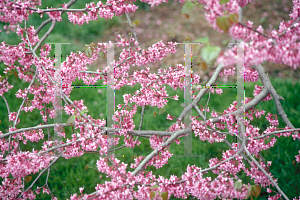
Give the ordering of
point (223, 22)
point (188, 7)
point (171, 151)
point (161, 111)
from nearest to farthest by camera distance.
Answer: point (223, 22)
point (188, 7)
point (161, 111)
point (171, 151)

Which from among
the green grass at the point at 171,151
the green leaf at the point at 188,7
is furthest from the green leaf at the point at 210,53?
the green grass at the point at 171,151

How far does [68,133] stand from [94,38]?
2712 mm

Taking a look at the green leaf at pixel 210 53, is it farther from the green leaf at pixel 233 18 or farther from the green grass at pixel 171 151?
the green grass at pixel 171 151

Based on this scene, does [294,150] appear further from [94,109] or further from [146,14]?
[146,14]

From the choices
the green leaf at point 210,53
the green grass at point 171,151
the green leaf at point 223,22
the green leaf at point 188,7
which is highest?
the green leaf at point 188,7

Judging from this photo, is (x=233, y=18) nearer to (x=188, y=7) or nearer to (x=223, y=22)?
(x=223, y=22)

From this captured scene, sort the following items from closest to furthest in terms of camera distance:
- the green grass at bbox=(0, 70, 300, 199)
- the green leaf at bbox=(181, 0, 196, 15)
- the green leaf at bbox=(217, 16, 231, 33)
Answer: the green leaf at bbox=(217, 16, 231, 33), the green leaf at bbox=(181, 0, 196, 15), the green grass at bbox=(0, 70, 300, 199)

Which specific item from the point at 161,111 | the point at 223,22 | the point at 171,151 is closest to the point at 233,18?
the point at 223,22

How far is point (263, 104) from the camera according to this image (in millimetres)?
3109

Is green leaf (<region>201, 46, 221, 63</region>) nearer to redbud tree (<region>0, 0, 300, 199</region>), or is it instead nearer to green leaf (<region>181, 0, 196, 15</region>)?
redbud tree (<region>0, 0, 300, 199</region>)

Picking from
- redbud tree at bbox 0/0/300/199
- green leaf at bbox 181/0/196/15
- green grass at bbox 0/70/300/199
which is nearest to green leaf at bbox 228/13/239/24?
redbud tree at bbox 0/0/300/199

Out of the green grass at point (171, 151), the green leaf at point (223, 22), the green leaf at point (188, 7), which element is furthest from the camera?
the green grass at point (171, 151)

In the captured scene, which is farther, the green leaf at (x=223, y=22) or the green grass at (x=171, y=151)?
the green grass at (x=171, y=151)

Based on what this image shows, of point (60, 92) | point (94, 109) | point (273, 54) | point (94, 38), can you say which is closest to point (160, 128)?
point (94, 109)
